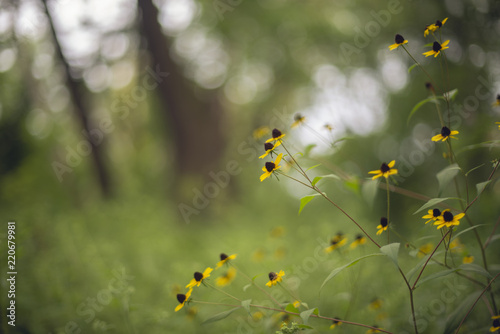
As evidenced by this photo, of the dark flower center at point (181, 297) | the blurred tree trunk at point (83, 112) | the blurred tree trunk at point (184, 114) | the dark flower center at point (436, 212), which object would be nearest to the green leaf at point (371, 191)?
the dark flower center at point (436, 212)

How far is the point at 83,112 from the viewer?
5.56 m

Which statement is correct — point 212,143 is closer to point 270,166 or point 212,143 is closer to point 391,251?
point 270,166

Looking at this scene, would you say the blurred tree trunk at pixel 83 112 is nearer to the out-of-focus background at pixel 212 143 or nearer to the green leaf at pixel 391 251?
the out-of-focus background at pixel 212 143

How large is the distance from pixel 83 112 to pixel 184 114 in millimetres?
1860

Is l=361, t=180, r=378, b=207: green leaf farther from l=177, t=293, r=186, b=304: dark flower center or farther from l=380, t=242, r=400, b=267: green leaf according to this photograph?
l=177, t=293, r=186, b=304: dark flower center

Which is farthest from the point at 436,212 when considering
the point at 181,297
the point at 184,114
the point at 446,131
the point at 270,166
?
the point at 184,114

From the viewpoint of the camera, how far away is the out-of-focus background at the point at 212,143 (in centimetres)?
219

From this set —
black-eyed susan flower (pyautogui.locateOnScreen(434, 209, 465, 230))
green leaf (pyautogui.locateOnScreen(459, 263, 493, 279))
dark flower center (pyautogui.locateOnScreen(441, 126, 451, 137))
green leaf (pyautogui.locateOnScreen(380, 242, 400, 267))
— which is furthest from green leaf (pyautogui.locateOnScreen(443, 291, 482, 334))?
dark flower center (pyautogui.locateOnScreen(441, 126, 451, 137))

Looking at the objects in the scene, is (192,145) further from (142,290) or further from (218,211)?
(142,290)

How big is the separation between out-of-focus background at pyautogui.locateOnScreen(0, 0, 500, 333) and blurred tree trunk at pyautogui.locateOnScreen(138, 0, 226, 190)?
1.4 inches

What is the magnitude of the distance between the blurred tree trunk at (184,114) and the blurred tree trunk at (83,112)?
138 centimetres

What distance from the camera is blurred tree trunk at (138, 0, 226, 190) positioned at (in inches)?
226

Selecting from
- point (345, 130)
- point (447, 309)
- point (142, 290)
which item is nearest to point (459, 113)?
point (345, 130)

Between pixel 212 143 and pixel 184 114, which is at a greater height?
pixel 184 114
